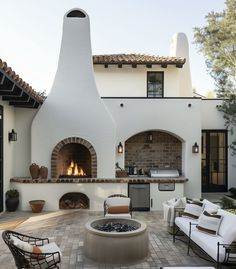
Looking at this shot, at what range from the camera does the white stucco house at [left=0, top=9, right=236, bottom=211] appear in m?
11.7

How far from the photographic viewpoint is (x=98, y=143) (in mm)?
12102

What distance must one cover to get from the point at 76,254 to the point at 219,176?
988 cm

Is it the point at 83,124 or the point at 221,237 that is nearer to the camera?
the point at 221,237

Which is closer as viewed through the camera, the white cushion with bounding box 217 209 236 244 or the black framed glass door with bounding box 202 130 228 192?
the white cushion with bounding box 217 209 236 244

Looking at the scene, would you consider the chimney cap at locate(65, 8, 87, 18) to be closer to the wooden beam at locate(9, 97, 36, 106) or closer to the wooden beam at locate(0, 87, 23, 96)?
the wooden beam at locate(9, 97, 36, 106)

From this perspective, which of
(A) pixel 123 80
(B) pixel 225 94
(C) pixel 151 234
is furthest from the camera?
(A) pixel 123 80

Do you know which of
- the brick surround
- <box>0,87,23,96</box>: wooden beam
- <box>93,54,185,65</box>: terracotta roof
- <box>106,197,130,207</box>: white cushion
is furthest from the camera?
<box>93,54,185,65</box>: terracotta roof

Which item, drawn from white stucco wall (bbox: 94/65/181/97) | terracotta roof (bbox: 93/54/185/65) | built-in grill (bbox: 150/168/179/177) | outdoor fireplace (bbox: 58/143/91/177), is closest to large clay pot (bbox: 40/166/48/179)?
outdoor fireplace (bbox: 58/143/91/177)

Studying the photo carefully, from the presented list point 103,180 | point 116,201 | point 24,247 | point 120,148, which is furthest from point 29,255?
point 120,148

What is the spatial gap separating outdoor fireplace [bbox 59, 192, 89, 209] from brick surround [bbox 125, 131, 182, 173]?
8.83 ft

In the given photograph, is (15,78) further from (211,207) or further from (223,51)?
(223,51)

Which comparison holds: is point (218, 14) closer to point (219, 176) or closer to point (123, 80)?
point (123, 80)

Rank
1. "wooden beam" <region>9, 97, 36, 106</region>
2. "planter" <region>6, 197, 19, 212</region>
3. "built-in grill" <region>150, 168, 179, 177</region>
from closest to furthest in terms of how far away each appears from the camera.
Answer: "planter" <region>6, 197, 19, 212</region> → "wooden beam" <region>9, 97, 36, 106</region> → "built-in grill" <region>150, 168, 179, 177</region>

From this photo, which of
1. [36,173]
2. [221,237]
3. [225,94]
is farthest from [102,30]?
[221,237]
